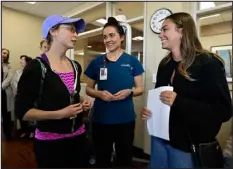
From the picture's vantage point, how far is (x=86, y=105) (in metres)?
0.65

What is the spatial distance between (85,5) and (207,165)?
0.82 m

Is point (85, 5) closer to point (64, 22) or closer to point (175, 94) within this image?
point (64, 22)

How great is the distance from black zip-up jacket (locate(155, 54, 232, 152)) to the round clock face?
37cm

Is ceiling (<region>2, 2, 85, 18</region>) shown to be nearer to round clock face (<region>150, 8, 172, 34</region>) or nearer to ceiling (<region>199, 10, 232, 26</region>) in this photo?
round clock face (<region>150, 8, 172, 34</region>)

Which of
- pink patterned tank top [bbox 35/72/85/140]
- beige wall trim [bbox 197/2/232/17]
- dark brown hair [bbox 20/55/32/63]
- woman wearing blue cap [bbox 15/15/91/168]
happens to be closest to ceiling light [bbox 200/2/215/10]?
beige wall trim [bbox 197/2/232/17]

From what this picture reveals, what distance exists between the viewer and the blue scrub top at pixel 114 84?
0.87 metres

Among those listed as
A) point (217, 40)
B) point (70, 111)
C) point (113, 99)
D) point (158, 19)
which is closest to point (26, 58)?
point (70, 111)

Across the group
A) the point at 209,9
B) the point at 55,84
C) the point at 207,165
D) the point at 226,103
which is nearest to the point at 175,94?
the point at 226,103

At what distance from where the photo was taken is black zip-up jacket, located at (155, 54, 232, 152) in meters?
0.54

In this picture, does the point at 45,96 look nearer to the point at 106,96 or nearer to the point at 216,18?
the point at 106,96

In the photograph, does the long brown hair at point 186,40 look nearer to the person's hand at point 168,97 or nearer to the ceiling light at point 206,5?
the person's hand at point 168,97

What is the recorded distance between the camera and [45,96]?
588 millimetres

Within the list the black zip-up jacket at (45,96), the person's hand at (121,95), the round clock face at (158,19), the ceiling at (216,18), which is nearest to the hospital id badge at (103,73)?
the person's hand at (121,95)

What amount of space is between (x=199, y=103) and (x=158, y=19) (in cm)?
62
